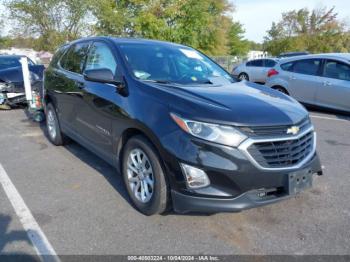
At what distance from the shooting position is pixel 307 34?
1727 inches

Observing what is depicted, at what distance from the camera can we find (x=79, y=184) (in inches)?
168

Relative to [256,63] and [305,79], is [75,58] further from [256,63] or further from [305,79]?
[256,63]

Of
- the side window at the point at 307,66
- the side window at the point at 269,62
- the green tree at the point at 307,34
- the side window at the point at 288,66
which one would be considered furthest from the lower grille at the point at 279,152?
the green tree at the point at 307,34

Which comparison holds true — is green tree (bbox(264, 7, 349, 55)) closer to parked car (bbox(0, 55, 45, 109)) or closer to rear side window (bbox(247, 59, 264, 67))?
rear side window (bbox(247, 59, 264, 67))

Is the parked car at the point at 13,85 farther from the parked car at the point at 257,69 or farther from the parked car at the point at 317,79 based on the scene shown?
the parked car at the point at 257,69

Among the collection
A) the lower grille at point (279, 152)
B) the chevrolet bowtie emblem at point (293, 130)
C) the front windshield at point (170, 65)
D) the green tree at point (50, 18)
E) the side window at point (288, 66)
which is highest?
the green tree at point (50, 18)

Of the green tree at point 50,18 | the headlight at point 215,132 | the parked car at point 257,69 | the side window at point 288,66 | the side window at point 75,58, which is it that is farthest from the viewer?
the green tree at point 50,18

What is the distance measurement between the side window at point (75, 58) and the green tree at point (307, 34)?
39.7 meters

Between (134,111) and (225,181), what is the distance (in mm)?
1131

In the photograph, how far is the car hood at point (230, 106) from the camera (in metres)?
2.93

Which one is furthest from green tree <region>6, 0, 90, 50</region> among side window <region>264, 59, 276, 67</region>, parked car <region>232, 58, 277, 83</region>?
side window <region>264, 59, 276, 67</region>

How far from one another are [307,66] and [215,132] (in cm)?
719

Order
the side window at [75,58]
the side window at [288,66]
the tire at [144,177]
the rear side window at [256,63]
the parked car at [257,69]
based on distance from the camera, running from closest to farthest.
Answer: the tire at [144,177], the side window at [75,58], the side window at [288,66], the parked car at [257,69], the rear side window at [256,63]

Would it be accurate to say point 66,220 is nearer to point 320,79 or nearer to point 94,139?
point 94,139
